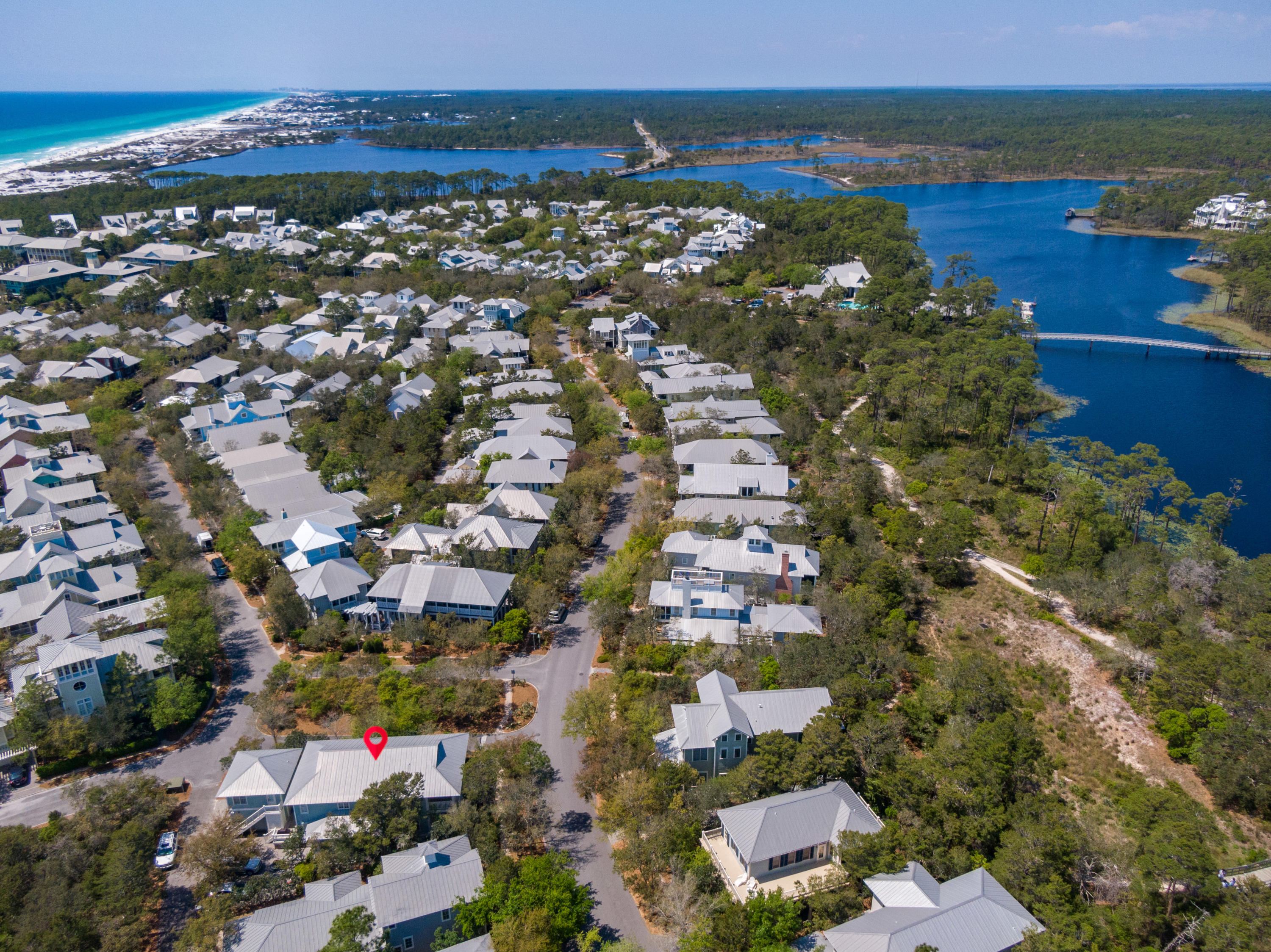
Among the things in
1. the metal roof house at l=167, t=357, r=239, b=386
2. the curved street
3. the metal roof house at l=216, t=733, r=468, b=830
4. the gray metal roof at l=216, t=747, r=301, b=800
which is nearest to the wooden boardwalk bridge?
the metal roof house at l=216, t=733, r=468, b=830

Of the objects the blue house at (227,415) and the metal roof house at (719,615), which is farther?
the blue house at (227,415)

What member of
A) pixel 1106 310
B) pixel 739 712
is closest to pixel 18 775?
pixel 739 712

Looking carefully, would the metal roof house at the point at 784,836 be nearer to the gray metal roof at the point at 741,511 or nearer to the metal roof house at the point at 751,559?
the metal roof house at the point at 751,559

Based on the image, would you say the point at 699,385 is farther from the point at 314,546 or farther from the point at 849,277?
the point at 849,277

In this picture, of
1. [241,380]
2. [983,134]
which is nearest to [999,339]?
[241,380]

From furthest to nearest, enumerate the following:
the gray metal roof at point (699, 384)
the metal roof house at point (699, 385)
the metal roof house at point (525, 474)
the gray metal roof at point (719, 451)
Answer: the gray metal roof at point (699, 384)
the metal roof house at point (699, 385)
the gray metal roof at point (719, 451)
the metal roof house at point (525, 474)

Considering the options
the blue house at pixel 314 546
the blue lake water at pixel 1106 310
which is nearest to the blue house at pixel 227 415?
the blue house at pixel 314 546
